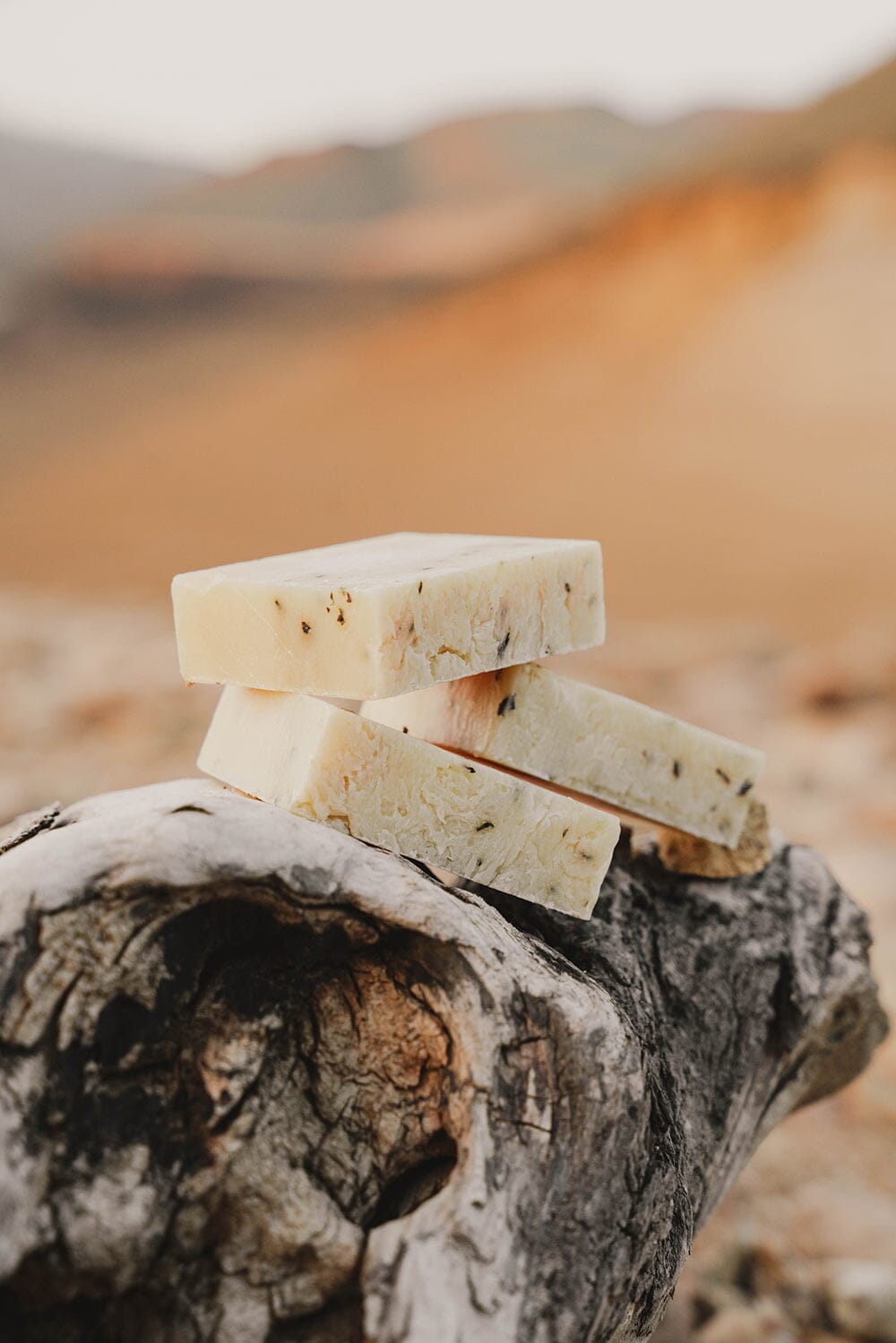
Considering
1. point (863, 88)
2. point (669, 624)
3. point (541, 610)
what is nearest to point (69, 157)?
point (863, 88)

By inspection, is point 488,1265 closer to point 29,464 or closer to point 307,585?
point 307,585

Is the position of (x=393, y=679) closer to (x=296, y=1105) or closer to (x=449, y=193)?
(x=296, y=1105)

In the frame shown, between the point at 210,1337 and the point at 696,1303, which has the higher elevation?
the point at 210,1337

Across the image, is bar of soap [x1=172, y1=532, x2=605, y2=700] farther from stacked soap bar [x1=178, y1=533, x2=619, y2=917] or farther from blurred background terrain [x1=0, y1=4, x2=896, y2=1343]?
blurred background terrain [x1=0, y1=4, x2=896, y2=1343]

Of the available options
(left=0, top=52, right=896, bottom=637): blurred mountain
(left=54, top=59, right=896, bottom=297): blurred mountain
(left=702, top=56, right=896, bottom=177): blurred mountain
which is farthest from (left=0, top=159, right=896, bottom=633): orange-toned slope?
(left=54, top=59, right=896, bottom=297): blurred mountain

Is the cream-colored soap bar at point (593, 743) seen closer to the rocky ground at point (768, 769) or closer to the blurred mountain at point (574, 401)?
the rocky ground at point (768, 769)

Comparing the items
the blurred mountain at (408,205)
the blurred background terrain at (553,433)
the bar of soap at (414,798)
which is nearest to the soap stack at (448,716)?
the bar of soap at (414,798)
